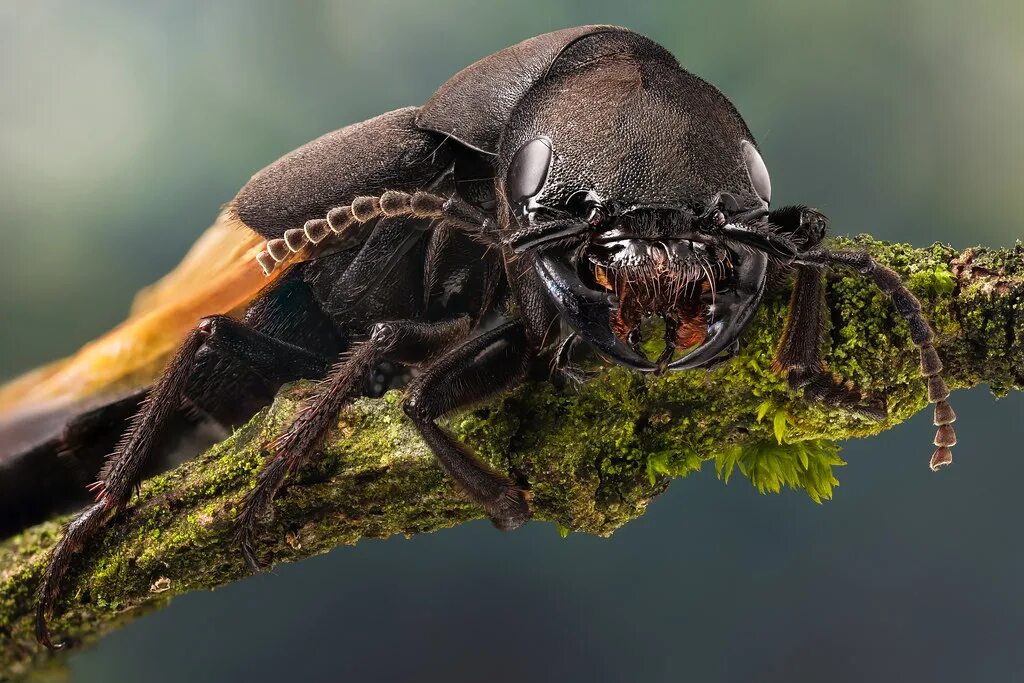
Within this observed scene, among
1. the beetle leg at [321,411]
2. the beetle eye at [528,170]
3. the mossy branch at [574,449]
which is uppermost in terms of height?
the beetle eye at [528,170]

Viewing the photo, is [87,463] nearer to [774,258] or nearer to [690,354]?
[690,354]

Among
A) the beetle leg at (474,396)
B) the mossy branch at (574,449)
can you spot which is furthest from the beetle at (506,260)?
the mossy branch at (574,449)

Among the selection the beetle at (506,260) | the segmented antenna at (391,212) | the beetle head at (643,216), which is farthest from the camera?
the segmented antenna at (391,212)

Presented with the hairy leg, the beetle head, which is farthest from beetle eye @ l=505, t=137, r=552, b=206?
the hairy leg

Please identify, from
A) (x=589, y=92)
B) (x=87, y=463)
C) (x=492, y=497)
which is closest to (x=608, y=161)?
(x=589, y=92)

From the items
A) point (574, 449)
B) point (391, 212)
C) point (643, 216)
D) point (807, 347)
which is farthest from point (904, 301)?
point (391, 212)

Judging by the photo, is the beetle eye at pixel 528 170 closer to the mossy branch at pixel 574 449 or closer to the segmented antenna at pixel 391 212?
the segmented antenna at pixel 391 212

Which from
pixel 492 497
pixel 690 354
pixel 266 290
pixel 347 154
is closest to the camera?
pixel 690 354
